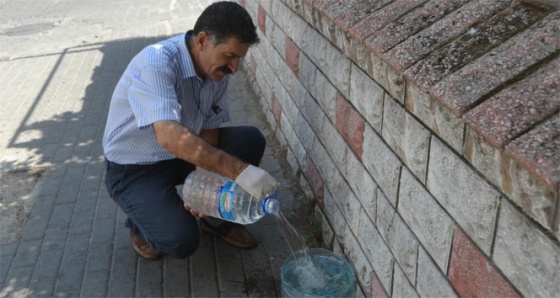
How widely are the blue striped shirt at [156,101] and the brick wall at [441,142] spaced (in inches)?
27.4

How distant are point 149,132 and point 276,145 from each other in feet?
5.65

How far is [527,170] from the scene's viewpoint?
4.69ft

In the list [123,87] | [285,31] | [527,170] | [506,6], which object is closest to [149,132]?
[123,87]

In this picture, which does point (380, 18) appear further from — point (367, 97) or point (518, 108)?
point (518, 108)

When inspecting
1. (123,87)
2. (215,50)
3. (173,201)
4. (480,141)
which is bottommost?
(173,201)

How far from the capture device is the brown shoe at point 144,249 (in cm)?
370

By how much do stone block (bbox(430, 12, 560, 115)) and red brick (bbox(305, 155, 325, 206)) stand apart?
1.87m

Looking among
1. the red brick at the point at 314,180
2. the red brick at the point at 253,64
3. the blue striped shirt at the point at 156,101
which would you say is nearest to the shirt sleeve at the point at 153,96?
the blue striped shirt at the point at 156,101

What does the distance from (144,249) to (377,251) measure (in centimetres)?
161

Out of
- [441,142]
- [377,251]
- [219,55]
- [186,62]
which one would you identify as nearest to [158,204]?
[186,62]

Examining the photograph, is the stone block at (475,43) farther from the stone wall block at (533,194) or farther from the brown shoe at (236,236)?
the brown shoe at (236,236)

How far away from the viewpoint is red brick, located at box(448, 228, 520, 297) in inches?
68.9

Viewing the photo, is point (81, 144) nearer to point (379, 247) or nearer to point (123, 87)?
point (123, 87)

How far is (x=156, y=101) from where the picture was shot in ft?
9.95
